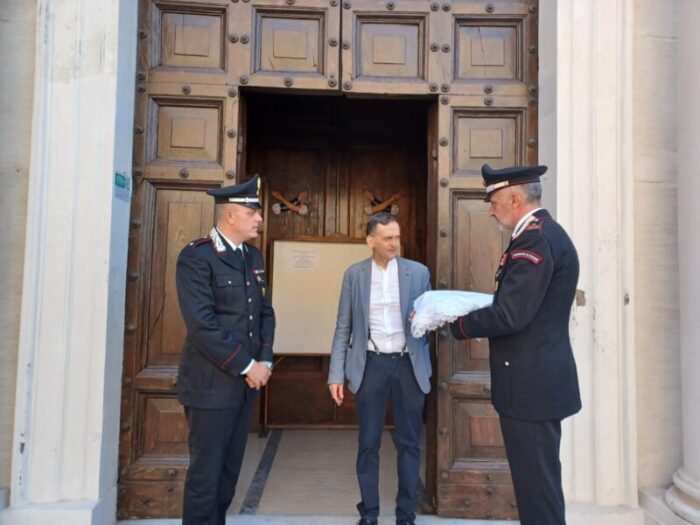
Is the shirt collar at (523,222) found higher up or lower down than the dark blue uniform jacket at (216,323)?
higher up

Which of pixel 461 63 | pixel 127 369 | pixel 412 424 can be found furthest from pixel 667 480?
pixel 127 369

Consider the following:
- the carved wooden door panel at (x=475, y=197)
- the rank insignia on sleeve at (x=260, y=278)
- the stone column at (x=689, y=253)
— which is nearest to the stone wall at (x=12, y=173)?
the rank insignia on sleeve at (x=260, y=278)

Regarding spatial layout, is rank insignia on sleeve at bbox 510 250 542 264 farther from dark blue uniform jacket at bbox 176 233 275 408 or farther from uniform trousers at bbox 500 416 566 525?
dark blue uniform jacket at bbox 176 233 275 408

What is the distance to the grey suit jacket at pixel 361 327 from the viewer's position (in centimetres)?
303

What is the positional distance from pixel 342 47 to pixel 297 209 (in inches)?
85.6

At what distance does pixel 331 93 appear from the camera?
11.2 feet

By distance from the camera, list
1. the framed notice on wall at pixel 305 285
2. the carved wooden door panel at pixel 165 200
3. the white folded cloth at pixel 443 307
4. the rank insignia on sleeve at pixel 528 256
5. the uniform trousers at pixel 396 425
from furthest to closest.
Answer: the framed notice on wall at pixel 305 285 → the carved wooden door panel at pixel 165 200 → the uniform trousers at pixel 396 425 → the white folded cloth at pixel 443 307 → the rank insignia on sleeve at pixel 528 256

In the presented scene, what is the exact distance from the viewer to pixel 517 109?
335 cm

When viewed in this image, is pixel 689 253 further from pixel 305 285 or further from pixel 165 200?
pixel 305 285

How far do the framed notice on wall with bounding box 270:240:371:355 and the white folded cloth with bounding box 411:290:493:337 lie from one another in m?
2.74

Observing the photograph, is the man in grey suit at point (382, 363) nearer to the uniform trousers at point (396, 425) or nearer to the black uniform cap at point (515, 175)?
the uniform trousers at point (396, 425)

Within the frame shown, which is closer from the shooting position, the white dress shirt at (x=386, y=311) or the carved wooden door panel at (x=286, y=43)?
the white dress shirt at (x=386, y=311)

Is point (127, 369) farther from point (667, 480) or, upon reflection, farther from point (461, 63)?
point (667, 480)

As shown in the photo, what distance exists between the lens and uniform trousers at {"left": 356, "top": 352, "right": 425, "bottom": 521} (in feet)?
9.88
